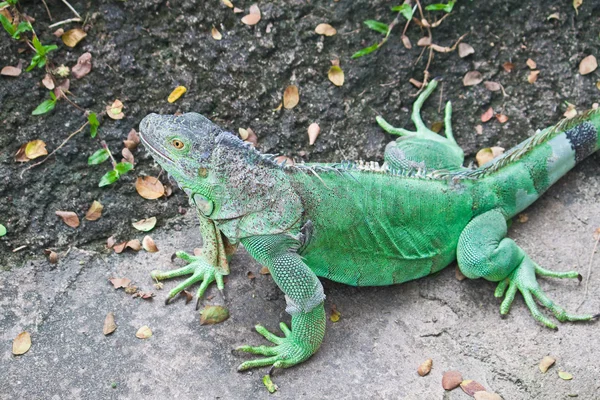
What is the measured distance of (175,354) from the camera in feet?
13.0

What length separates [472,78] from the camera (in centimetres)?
516

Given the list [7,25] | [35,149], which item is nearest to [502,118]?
[35,149]

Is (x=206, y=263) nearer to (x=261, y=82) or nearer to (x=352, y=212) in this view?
(x=352, y=212)

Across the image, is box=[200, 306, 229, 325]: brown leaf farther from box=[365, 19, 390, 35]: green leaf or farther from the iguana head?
box=[365, 19, 390, 35]: green leaf

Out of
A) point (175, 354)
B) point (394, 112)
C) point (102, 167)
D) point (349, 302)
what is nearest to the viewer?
point (175, 354)

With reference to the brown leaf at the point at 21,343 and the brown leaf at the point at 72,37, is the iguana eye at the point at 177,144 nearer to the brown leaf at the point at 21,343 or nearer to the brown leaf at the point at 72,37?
the brown leaf at the point at 21,343

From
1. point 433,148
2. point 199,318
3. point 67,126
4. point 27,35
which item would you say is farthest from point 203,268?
point 27,35

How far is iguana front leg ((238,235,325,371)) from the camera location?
3846 millimetres

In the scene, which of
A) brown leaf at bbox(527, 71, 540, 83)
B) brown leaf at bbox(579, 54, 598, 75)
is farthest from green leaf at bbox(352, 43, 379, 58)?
brown leaf at bbox(579, 54, 598, 75)

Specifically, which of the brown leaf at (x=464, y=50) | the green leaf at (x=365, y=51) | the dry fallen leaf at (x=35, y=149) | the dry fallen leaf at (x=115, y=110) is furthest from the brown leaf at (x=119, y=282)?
the brown leaf at (x=464, y=50)

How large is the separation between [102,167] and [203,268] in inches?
41.2

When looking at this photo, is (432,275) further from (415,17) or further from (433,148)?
(415,17)

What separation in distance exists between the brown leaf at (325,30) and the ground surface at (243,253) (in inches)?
2.0

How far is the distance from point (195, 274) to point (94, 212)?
0.85 meters
